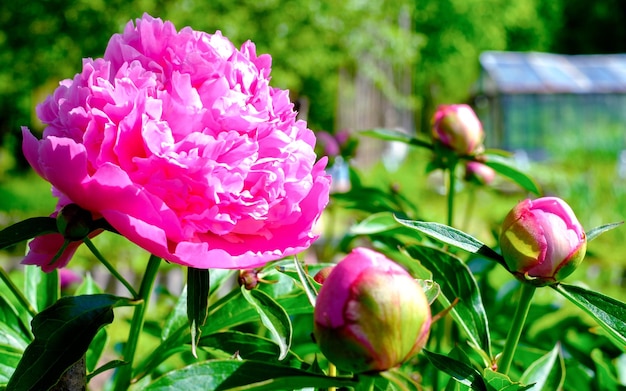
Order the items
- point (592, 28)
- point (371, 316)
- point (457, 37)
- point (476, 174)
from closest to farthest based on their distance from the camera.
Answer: point (371, 316) → point (476, 174) → point (457, 37) → point (592, 28)

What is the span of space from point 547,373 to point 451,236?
198mm

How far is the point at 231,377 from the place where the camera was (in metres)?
0.30

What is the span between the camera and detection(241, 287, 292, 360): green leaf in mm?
372

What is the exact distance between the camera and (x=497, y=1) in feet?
45.3

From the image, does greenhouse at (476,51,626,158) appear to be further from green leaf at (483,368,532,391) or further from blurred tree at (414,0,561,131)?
green leaf at (483,368,532,391)

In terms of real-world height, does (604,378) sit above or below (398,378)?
below

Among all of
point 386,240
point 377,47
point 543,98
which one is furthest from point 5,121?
point 386,240

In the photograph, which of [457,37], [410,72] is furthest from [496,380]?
[457,37]

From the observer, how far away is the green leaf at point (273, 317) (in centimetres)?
37

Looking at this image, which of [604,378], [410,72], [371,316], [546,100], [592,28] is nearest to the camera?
[371,316]

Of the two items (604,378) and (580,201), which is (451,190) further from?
(580,201)

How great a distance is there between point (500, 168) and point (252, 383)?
0.46 m

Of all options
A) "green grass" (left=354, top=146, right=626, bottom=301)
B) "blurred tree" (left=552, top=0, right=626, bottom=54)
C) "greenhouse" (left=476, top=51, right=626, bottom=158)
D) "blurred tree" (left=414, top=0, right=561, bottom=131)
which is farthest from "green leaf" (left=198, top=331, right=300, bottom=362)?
"blurred tree" (left=552, top=0, right=626, bottom=54)

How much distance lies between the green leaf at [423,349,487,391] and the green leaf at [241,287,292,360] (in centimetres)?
7
